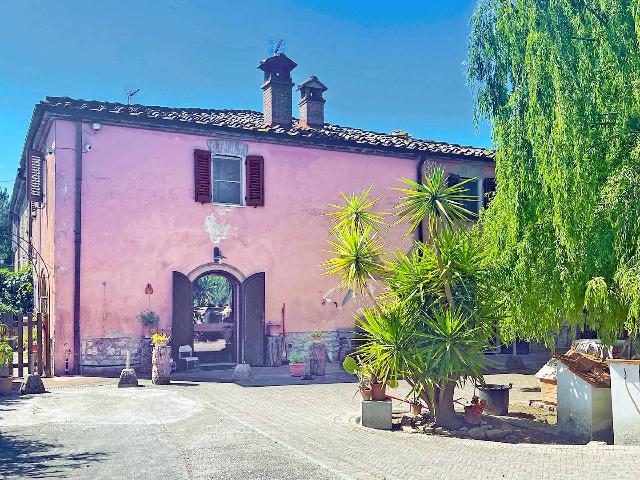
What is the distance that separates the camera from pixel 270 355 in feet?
54.7

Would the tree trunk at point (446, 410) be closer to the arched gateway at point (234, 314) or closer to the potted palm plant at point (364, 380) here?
the potted palm plant at point (364, 380)

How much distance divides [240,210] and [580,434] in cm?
1014

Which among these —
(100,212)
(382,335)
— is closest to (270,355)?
(100,212)

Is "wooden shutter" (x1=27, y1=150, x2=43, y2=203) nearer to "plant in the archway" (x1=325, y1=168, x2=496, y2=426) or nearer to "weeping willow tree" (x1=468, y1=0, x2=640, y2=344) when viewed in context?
"plant in the archway" (x1=325, y1=168, x2=496, y2=426)

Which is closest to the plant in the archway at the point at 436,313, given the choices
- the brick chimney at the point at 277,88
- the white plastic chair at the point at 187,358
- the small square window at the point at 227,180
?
the white plastic chair at the point at 187,358

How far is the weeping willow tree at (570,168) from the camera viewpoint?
8.68 meters

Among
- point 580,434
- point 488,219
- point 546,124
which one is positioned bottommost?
point 580,434

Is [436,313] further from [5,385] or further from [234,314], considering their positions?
[234,314]

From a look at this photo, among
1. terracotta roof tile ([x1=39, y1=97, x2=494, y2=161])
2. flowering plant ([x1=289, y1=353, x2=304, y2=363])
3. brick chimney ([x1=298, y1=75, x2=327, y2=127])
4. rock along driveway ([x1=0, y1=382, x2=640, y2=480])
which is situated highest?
brick chimney ([x1=298, y1=75, x2=327, y2=127])

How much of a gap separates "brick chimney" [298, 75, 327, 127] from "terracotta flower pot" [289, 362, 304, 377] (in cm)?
779

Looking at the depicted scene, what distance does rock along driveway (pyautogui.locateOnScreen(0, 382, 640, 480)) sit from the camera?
6.98 metres

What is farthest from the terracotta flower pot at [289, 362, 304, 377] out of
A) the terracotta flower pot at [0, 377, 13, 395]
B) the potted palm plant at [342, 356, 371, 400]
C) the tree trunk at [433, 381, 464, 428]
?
the terracotta flower pot at [0, 377, 13, 395]

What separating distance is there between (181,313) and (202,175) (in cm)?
351

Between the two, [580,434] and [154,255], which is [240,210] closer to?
[154,255]
